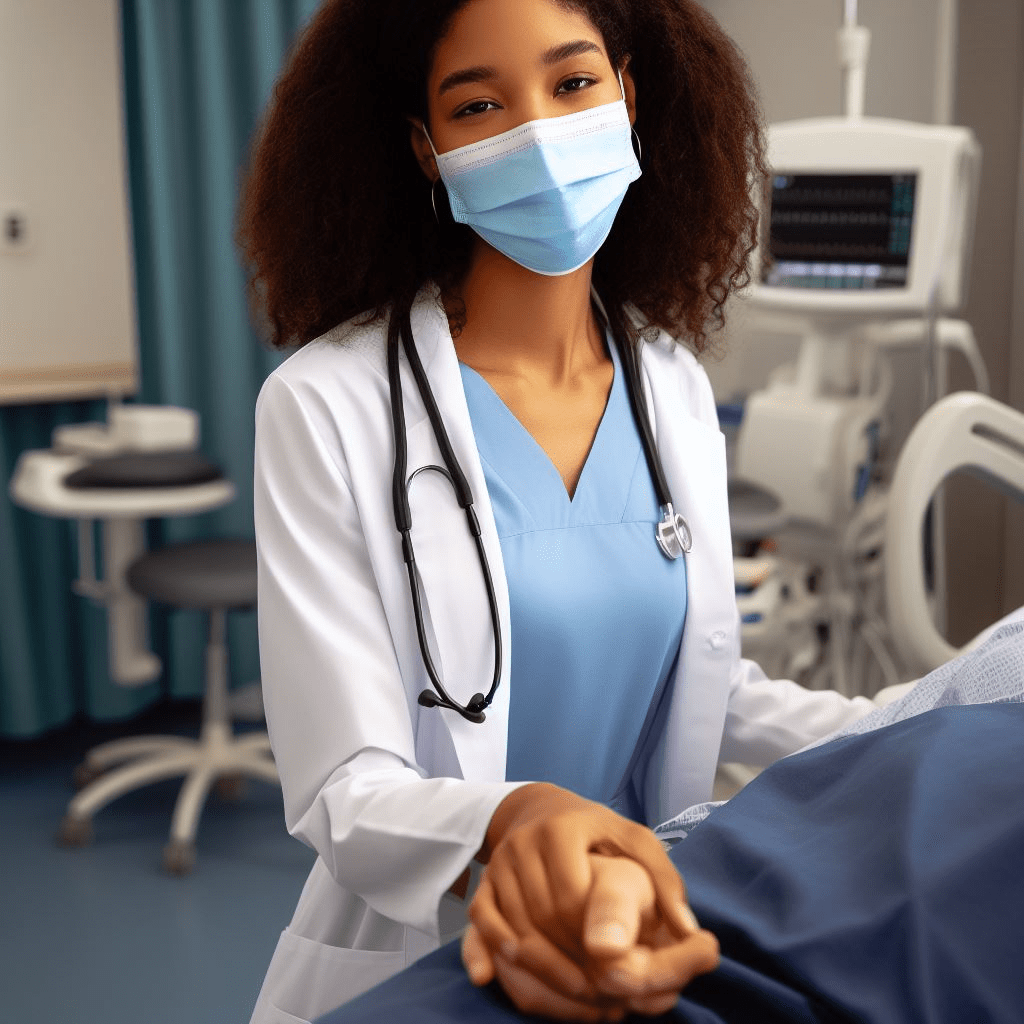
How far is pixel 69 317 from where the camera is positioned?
338 cm

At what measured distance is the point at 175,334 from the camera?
11.1 ft

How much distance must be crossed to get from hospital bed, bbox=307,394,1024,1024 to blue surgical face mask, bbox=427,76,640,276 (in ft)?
1.58

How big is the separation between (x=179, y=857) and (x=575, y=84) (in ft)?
6.96

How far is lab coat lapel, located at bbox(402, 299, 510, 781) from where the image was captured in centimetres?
99

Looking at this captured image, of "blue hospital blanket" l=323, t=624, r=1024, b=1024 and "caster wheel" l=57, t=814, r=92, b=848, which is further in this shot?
"caster wheel" l=57, t=814, r=92, b=848

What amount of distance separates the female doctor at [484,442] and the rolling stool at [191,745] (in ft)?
5.59

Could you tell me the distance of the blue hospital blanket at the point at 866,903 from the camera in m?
0.65

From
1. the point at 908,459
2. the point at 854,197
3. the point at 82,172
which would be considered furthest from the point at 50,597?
the point at 908,459

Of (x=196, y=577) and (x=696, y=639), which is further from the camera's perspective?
(x=196, y=577)

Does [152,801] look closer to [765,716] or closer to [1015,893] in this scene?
[765,716]

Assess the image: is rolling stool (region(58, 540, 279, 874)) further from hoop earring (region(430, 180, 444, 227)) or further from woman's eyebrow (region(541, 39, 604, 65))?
woman's eyebrow (region(541, 39, 604, 65))

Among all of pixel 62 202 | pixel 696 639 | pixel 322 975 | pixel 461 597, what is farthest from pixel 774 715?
pixel 62 202

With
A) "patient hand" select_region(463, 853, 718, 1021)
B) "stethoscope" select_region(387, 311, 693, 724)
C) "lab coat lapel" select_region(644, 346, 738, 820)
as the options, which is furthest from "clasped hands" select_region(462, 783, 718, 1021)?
"lab coat lapel" select_region(644, 346, 738, 820)

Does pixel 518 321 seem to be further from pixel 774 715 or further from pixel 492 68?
pixel 774 715
